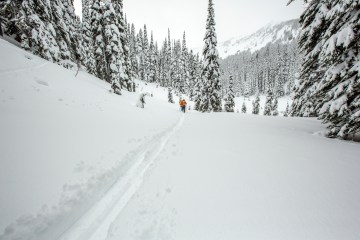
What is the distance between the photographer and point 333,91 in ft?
24.9

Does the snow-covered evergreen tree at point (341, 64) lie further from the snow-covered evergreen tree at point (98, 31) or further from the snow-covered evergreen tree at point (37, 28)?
the snow-covered evergreen tree at point (98, 31)

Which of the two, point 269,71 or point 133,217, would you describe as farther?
point 269,71

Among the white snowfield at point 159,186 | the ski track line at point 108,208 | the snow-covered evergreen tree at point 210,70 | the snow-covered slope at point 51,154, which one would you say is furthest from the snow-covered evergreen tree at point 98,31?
the ski track line at point 108,208

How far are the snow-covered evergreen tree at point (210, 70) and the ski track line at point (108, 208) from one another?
70.8ft

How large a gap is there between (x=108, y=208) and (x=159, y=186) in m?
1.25

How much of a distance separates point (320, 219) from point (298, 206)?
0.37 metres

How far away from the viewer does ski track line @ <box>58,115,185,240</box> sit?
3.12m

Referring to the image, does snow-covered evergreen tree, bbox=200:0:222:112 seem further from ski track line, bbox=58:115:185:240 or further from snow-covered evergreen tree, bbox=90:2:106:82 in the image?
ski track line, bbox=58:115:185:240

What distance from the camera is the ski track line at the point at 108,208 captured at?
123 inches

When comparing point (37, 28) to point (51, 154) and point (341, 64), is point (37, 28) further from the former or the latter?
point (341, 64)

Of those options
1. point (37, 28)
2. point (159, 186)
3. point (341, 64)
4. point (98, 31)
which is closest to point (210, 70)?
point (98, 31)

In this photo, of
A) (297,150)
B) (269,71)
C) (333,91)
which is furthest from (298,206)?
(269,71)

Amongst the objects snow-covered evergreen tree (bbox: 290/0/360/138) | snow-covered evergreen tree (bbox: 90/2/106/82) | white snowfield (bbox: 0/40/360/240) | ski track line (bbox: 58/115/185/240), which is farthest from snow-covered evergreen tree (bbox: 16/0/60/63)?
snow-covered evergreen tree (bbox: 290/0/360/138)

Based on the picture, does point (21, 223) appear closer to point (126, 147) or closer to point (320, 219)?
point (126, 147)
